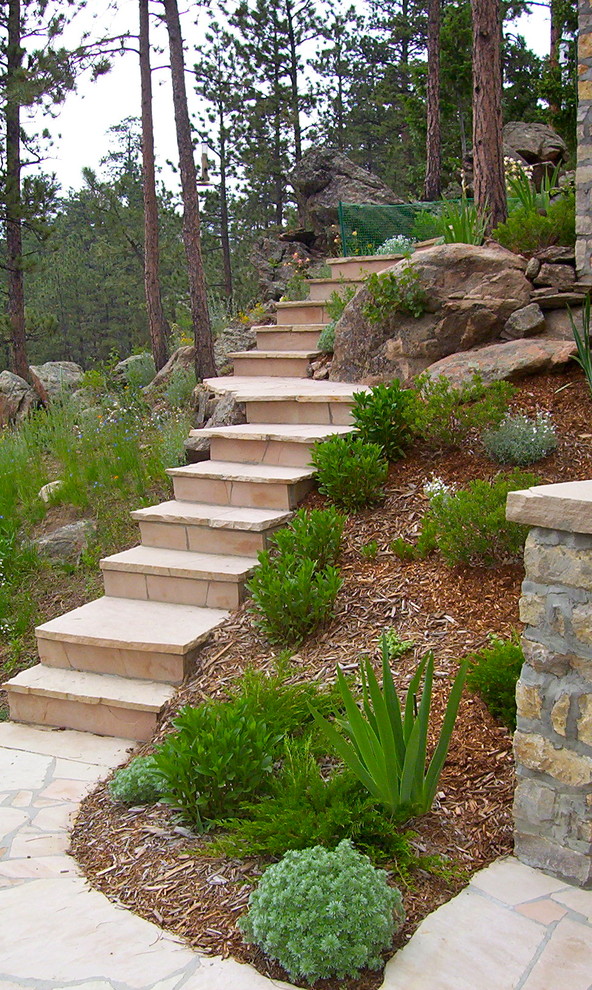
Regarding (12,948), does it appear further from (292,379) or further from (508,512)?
(292,379)

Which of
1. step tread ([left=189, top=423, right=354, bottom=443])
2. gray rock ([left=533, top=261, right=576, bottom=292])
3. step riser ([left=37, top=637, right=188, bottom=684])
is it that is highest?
gray rock ([left=533, top=261, right=576, bottom=292])

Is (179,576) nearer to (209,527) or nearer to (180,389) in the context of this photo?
(209,527)

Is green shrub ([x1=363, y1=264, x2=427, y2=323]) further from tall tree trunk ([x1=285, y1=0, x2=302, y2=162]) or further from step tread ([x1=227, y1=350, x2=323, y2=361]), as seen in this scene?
tall tree trunk ([x1=285, y1=0, x2=302, y2=162])

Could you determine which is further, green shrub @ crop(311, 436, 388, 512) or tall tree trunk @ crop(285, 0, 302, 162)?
tall tree trunk @ crop(285, 0, 302, 162)

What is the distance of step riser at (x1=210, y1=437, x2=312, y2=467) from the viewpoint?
17.1 feet

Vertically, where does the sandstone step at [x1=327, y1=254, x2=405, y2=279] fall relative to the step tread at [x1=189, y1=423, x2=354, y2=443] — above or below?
above

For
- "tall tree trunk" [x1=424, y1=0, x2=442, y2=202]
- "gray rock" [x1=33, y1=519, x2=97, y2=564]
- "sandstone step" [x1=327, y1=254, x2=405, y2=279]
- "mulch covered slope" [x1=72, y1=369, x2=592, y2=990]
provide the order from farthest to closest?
1. "tall tree trunk" [x1=424, y1=0, x2=442, y2=202]
2. "sandstone step" [x1=327, y1=254, x2=405, y2=279]
3. "gray rock" [x1=33, y1=519, x2=97, y2=564]
4. "mulch covered slope" [x1=72, y1=369, x2=592, y2=990]

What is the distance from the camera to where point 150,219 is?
1246 centimetres

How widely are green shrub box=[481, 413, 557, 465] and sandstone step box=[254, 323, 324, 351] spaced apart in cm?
303

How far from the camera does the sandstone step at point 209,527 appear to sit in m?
4.59

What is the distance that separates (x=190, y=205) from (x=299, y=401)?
4.51 metres

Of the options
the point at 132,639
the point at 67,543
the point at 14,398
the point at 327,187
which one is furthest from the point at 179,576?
the point at 327,187

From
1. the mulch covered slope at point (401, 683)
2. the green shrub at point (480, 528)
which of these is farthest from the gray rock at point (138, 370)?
the green shrub at point (480, 528)

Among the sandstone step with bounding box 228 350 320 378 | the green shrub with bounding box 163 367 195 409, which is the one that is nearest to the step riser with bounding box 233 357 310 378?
the sandstone step with bounding box 228 350 320 378
